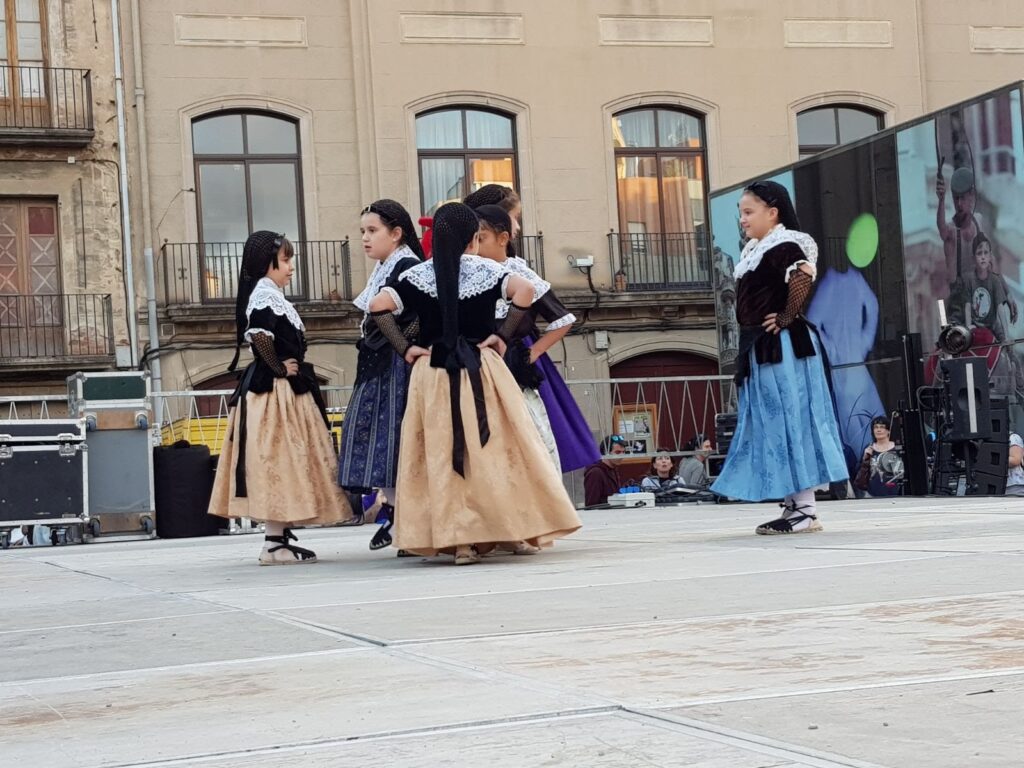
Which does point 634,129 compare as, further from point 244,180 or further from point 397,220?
point 397,220

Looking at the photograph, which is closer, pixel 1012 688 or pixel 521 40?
pixel 1012 688

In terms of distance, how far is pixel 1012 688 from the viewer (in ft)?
9.15

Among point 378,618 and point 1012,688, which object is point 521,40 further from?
point 1012,688

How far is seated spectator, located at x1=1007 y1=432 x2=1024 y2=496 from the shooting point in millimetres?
13242

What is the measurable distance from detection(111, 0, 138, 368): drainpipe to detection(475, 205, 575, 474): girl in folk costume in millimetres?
16213

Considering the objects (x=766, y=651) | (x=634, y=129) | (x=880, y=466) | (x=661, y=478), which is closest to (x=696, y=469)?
(x=661, y=478)

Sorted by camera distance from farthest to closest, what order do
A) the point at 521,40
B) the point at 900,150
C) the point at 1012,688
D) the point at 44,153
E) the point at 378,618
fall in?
the point at 521,40
the point at 44,153
the point at 900,150
the point at 378,618
the point at 1012,688

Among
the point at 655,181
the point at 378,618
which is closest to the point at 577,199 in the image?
the point at 655,181

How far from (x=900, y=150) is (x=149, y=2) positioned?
12794 mm

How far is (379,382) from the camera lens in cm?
758

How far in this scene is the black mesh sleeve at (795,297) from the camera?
786cm

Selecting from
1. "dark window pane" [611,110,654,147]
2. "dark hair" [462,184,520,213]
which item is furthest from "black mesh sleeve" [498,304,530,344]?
"dark window pane" [611,110,654,147]

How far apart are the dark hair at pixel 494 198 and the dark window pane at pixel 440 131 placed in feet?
54.4

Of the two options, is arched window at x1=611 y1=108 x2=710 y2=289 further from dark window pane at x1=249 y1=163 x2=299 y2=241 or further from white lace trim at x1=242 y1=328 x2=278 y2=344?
white lace trim at x1=242 y1=328 x2=278 y2=344
